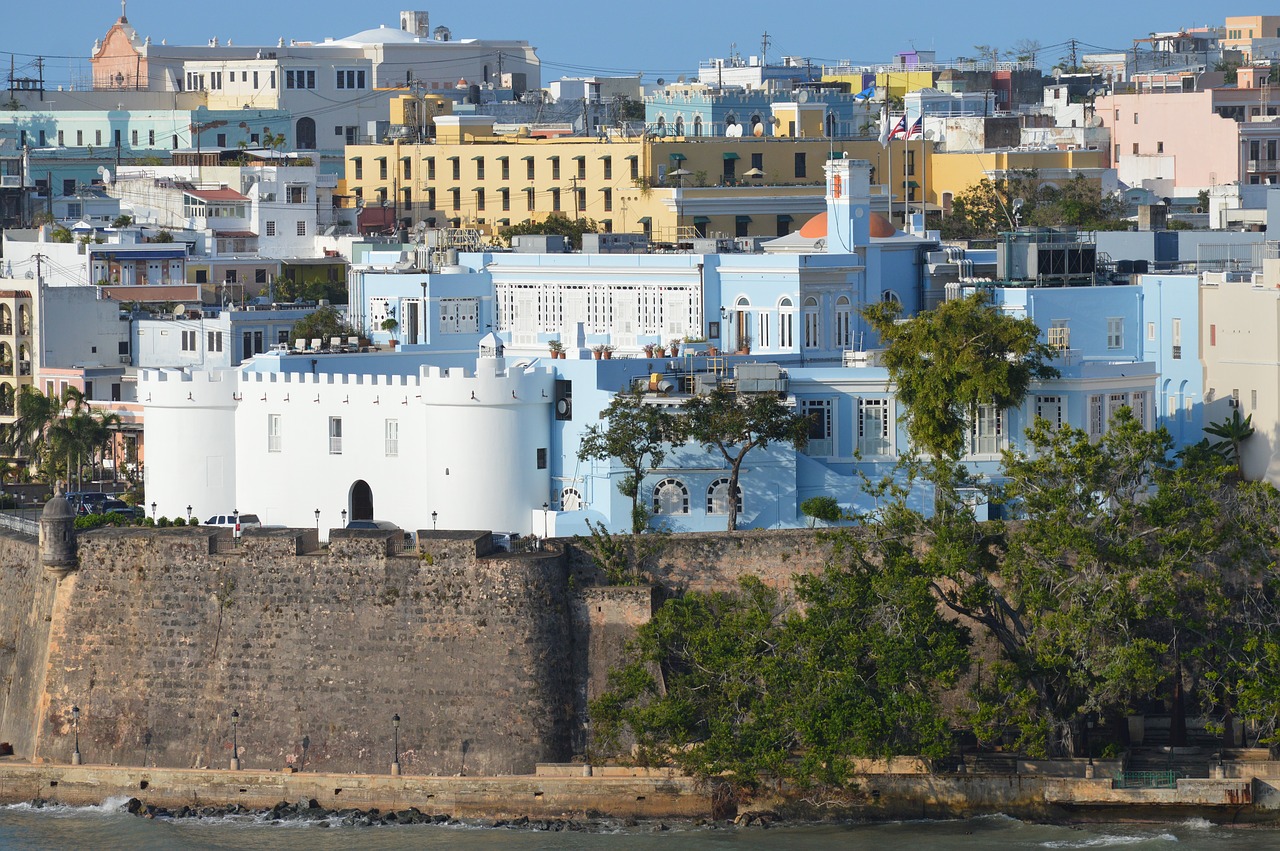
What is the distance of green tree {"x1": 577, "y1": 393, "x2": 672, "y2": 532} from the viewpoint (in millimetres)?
45875

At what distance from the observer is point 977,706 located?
139 ft

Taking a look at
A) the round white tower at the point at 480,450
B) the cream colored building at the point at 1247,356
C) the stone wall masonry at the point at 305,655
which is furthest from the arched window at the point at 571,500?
the cream colored building at the point at 1247,356

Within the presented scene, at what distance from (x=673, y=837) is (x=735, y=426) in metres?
7.39

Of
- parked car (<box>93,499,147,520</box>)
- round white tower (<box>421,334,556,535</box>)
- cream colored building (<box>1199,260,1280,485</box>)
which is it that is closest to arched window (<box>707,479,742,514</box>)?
round white tower (<box>421,334,556,535</box>)

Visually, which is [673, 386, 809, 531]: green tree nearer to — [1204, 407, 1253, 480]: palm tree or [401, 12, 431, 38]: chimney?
[1204, 407, 1253, 480]: palm tree

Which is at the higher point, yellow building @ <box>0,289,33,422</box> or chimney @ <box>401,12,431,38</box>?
chimney @ <box>401,12,431,38</box>

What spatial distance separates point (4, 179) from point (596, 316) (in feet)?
117

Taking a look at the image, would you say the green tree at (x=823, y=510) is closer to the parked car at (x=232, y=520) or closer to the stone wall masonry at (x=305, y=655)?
the stone wall masonry at (x=305, y=655)

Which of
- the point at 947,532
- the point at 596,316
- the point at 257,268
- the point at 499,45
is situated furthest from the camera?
the point at 499,45

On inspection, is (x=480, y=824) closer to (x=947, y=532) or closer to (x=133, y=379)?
(x=947, y=532)

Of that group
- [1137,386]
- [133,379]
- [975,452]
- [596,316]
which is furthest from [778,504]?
[133,379]

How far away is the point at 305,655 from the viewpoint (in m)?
43.3

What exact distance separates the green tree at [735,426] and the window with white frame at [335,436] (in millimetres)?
5371

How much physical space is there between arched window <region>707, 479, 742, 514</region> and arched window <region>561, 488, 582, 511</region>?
195 cm
